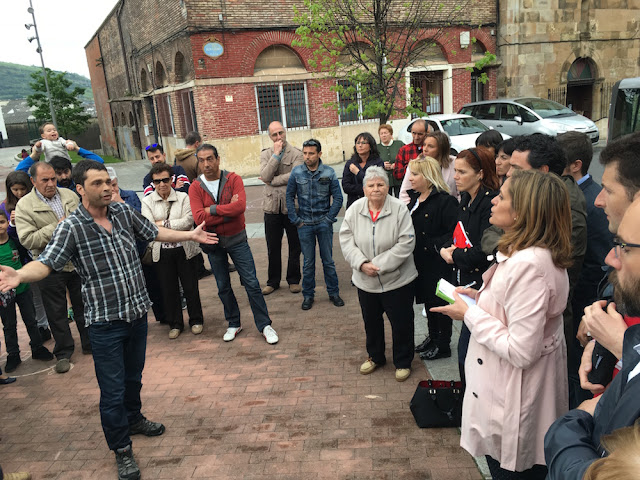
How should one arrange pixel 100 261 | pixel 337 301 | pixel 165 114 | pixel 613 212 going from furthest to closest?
pixel 165 114
pixel 337 301
pixel 100 261
pixel 613 212

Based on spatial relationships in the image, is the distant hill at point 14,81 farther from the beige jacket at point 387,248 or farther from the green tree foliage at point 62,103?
the beige jacket at point 387,248

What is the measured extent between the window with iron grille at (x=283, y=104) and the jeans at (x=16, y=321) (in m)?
14.5

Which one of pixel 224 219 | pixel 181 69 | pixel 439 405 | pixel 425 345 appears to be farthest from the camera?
pixel 181 69

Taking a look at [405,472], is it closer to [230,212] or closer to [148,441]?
[148,441]

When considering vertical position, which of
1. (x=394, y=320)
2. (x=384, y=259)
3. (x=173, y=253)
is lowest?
(x=394, y=320)

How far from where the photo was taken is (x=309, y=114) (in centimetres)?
1947

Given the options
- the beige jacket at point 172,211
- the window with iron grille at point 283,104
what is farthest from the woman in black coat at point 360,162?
the window with iron grille at point 283,104

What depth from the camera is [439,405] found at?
3768 millimetres

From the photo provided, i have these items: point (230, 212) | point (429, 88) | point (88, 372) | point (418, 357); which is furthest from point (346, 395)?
point (429, 88)

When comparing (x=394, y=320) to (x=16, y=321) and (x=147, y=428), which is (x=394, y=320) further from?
(x=16, y=321)

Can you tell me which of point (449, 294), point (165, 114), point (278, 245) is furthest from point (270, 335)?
point (165, 114)

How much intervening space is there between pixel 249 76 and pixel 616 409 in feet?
60.8

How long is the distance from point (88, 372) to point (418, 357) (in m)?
3.39

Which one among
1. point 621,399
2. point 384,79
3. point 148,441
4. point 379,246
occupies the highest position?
point 384,79
